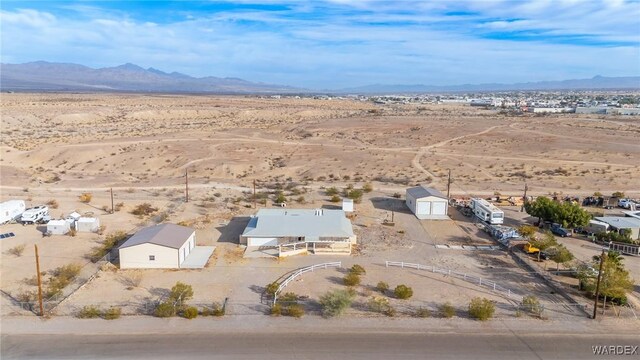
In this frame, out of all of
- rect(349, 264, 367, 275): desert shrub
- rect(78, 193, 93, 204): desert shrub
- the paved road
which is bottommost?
the paved road

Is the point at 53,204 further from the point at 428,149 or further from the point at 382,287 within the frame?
the point at 428,149

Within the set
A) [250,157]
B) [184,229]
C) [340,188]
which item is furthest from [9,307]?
[250,157]

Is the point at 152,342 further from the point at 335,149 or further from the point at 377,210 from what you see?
the point at 335,149

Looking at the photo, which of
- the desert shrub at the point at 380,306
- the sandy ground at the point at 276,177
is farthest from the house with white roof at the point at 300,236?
the desert shrub at the point at 380,306

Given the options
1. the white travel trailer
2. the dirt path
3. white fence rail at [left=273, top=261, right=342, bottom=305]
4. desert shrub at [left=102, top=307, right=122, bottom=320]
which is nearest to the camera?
desert shrub at [left=102, top=307, right=122, bottom=320]

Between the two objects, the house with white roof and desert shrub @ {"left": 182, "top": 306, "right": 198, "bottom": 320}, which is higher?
the house with white roof

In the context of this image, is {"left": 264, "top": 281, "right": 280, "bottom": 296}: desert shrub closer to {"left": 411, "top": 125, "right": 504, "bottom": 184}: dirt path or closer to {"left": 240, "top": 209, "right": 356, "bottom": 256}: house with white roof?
{"left": 240, "top": 209, "right": 356, "bottom": 256}: house with white roof

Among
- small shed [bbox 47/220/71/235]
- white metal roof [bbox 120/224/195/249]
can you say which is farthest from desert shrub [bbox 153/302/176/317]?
small shed [bbox 47/220/71/235]
